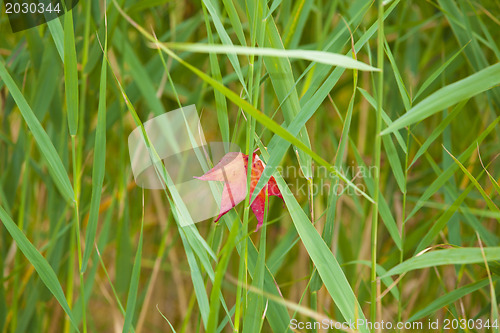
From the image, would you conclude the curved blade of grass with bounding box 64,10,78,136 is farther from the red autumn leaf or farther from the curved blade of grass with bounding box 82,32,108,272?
the red autumn leaf

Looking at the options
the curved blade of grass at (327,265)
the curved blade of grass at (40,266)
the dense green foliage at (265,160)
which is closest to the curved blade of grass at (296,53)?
the dense green foliage at (265,160)

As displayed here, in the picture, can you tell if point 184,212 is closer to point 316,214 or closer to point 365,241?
point 316,214

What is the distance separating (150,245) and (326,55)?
76 centimetres

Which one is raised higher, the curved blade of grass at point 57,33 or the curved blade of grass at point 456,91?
the curved blade of grass at point 57,33

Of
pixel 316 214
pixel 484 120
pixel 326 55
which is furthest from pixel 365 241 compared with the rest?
pixel 326 55

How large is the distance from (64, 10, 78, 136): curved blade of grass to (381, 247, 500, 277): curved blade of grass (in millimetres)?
286

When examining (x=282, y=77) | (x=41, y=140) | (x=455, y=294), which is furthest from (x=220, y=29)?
(x=455, y=294)

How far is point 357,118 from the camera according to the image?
86cm

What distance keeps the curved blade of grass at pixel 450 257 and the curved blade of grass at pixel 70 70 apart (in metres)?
0.29

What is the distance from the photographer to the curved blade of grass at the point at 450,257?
0.32 metres

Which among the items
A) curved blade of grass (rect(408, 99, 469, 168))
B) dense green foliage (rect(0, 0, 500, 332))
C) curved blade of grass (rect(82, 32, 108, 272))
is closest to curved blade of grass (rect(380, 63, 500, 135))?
dense green foliage (rect(0, 0, 500, 332))

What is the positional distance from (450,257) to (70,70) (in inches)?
13.2

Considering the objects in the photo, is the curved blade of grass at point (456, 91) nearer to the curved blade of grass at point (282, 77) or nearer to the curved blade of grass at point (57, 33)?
the curved blade of grass at point (282, 77)

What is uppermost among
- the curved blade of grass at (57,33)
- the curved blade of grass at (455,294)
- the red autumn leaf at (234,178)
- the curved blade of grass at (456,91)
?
the curved blade of grass at (57,33)
